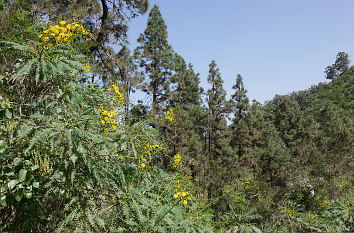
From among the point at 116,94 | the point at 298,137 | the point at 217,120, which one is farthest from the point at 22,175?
the point at 298,137

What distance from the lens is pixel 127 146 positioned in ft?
5.97

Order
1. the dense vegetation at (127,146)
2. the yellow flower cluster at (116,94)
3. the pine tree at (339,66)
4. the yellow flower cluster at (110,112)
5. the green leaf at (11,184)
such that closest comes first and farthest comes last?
the green leaf at (11,184)
the dense vegetation at (127,146)
the yellow flower cluster at (110,112)
the yellow flower cluster at (116,94)
the pine tree at (339,66)

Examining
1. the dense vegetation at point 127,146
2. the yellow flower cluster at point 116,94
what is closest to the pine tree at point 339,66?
the dense vegetation at point 127,146

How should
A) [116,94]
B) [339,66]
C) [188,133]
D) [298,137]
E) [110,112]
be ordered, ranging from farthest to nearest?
[339,66], [298,137], [188,133], [116,94], [110,112]

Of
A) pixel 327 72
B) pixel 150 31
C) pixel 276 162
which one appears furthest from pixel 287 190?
pixel 327 72

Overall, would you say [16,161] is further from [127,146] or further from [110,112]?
[110,112]

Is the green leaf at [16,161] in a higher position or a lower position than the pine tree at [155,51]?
lower

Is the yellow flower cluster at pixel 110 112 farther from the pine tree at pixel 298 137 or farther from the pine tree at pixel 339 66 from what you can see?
the pine tree at pixel 339 66

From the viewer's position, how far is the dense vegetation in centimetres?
146

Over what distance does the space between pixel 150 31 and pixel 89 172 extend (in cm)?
1147

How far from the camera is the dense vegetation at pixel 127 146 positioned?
1.46 metres

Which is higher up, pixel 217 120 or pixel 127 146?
pixel 217 120

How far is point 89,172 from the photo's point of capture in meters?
1.50

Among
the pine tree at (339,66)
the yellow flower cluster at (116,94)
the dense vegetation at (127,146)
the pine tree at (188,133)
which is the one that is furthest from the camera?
the pine tree at (339,66)
